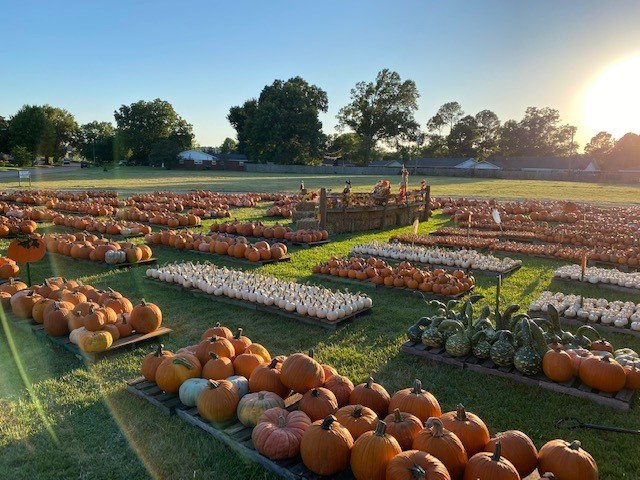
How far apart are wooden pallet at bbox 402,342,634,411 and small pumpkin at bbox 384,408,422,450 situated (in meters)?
2.24

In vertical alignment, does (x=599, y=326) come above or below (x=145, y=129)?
below

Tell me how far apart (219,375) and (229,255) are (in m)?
7.00

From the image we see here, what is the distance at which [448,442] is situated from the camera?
125 inches

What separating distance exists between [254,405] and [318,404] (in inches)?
22.3

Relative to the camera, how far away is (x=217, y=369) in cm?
454

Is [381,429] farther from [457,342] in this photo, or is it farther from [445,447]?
[457,342]

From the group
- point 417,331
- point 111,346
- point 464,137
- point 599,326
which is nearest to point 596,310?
point 599,326

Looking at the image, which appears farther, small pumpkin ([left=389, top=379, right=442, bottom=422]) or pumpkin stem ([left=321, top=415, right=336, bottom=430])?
small pumpkin ([left=389, top=379, right=442, bottom=422])

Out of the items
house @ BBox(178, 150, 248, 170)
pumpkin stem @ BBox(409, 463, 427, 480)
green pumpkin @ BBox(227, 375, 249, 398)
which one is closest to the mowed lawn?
green pumpkin @ BBox(227, 375, 249, 398)

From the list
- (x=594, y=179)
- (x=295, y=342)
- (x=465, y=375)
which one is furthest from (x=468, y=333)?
(x=594, y=179)

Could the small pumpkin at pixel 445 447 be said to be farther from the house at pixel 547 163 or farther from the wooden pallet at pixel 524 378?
the house at pixel 547 163

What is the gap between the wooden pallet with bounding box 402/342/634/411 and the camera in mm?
4746

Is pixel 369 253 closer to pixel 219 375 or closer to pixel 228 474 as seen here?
pixel 219 375

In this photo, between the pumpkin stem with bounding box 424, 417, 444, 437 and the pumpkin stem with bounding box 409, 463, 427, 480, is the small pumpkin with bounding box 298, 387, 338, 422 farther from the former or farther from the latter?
the pumpkin stem with bounding box 409, 463, 427, 480
